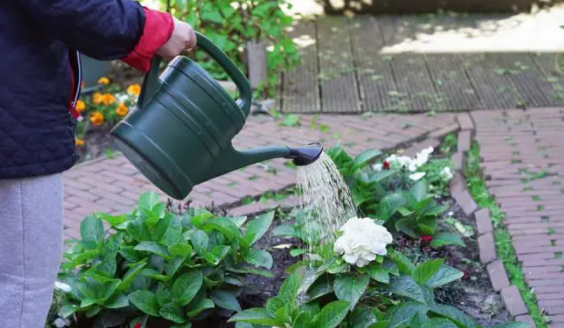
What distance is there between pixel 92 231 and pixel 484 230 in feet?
5.80

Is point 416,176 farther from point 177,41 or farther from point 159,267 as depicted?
point 177,41

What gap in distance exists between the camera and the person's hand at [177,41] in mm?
2285

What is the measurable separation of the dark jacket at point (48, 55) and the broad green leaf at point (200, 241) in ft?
3.26

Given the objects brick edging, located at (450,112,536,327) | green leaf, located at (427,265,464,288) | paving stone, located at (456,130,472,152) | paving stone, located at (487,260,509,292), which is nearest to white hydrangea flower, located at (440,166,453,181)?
brick edging, located at (450,112,536,327)

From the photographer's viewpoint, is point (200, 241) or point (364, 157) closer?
point (200, 241)

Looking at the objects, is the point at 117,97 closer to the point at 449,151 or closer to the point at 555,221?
the point at 449,151

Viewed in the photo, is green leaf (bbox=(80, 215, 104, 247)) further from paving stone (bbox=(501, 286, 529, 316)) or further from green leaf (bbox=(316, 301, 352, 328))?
paving stone (bbox=(501, 286, 529, 316))

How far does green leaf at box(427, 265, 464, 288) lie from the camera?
9.79ft

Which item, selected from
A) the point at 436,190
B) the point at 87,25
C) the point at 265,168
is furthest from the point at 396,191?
the point at 87,25

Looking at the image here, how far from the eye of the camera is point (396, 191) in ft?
13.1

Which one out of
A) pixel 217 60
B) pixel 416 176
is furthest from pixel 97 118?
pixel 217 60

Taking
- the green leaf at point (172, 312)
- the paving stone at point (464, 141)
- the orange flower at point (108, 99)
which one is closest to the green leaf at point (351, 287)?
the green leaf at point (172, 312)

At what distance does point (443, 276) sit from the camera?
119 inches

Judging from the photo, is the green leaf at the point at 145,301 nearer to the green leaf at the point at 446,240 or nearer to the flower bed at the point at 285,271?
the flower bed at the point at 285,271
